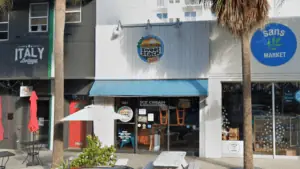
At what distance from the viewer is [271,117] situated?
13.8 meters

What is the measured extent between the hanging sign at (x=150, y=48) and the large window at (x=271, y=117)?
121 inches

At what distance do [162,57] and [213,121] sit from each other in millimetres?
3174

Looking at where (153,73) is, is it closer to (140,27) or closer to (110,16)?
(140,27)

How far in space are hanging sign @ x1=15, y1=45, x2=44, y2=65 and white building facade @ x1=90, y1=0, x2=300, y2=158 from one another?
2.64 metres

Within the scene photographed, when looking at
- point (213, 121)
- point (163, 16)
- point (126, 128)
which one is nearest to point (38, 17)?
point (163, 16)

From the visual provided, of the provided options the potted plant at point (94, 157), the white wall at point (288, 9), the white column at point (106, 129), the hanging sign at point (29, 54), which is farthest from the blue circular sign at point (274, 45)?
the hanging sign at point (29, 54)

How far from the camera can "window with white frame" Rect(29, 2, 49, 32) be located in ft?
52.1

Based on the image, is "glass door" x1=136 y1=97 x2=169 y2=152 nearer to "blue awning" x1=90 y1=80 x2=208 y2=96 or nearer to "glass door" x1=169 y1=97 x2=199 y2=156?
"glass door" x1=169 y1=97 x2=199 y2=156

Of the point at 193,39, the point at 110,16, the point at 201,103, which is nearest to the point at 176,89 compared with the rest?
the point at 201,103

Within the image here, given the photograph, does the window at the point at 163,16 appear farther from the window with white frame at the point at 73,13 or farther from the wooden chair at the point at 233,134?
the wooden chair at the point at 233,134

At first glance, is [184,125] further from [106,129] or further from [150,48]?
[150,48]

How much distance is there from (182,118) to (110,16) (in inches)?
208

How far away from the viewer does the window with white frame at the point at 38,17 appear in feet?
52.1

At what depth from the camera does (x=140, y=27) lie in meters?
14.7
